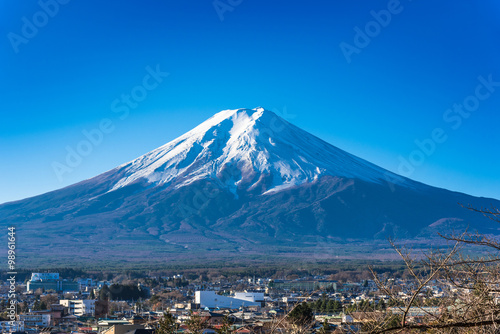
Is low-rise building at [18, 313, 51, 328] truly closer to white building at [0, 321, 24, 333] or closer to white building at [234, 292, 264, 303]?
white building at [0, 321, 24, 333]

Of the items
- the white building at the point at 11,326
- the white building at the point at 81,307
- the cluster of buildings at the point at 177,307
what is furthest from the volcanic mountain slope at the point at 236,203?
the white building at the point at 11,326

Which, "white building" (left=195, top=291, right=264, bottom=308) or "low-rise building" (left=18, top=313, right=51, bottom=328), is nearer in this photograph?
"low-rise building" (left=18, top=313, right=51, bottom=328)

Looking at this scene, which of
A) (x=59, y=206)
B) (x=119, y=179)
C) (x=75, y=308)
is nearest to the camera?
(x=75, y=308)


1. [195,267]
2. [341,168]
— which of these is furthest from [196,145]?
[195,267]

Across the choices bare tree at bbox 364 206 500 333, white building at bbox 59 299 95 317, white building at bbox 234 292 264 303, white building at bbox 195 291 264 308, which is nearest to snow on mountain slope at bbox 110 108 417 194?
white building at bbox 234 292 264 303

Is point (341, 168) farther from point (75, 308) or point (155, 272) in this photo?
point (75, 308)

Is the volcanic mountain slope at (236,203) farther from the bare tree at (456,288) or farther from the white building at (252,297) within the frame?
the bare tree at (456,288)
